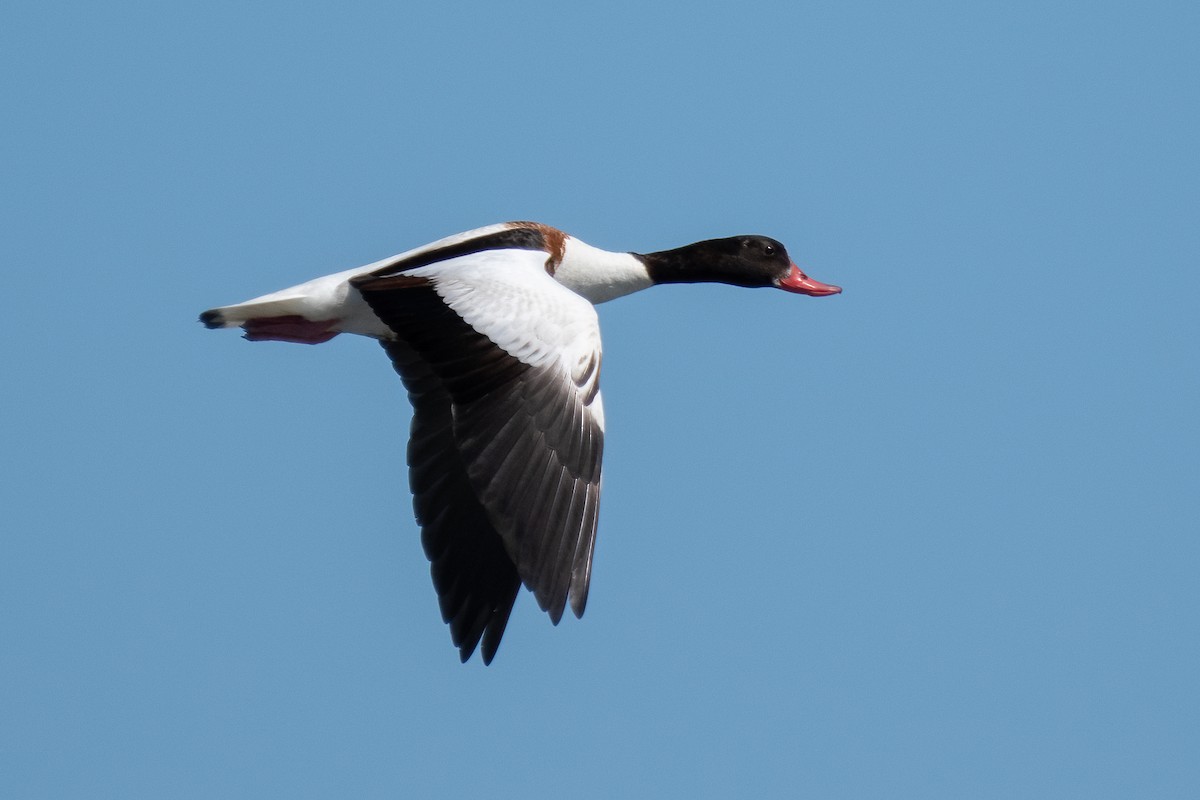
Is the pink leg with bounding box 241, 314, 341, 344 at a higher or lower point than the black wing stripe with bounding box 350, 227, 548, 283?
lower

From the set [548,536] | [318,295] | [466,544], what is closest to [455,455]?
[466,544]

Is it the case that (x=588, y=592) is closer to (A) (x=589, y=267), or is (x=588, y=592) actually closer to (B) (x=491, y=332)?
(B) (x=491, y=332)

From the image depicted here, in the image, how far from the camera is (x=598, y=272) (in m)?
9.64

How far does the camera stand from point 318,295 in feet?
28.9

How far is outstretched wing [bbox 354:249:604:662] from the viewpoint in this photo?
23.3ft

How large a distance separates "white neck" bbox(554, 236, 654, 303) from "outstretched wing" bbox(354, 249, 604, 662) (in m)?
0.69

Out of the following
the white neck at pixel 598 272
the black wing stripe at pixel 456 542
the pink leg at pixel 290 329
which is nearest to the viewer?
the black wing stripe at pixel 456 542

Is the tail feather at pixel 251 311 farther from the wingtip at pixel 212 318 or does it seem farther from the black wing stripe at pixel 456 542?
the black wing stripe at pixel 456 542

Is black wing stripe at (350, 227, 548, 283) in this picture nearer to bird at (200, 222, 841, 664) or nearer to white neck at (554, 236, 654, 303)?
bird at (200, 222, 841, 664)

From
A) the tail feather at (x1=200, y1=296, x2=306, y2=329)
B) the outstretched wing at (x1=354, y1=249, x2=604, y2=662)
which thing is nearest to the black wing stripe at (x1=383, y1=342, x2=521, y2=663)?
the outstretched wing at (x1=354, y1=249, x2=604, y2=662)

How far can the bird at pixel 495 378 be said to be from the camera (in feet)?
23.5

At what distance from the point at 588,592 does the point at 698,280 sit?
3.62m

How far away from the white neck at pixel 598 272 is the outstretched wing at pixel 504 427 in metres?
0.69

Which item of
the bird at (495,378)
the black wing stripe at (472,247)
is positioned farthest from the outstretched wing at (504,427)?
the black wing stripe at (472,247)
